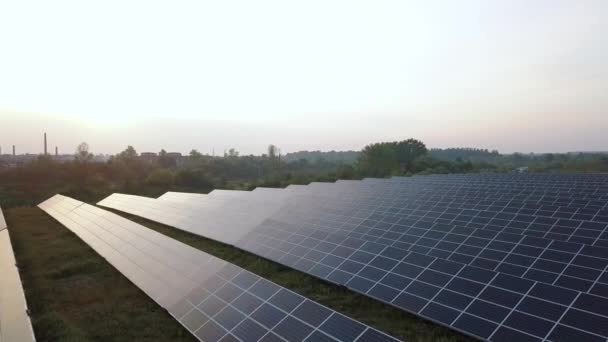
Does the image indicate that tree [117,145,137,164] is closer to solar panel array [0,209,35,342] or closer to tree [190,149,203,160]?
tree [190,149,203,160]

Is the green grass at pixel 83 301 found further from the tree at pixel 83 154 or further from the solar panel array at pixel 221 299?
the tree at pixel 83 154

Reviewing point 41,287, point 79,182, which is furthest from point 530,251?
point 79,182

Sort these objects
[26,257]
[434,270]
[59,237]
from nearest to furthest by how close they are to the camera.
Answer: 1. [434,270]
2. [26,257]
3. [59,237]

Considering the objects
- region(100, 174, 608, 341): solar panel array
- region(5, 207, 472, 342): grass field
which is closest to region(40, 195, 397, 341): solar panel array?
region(5, 207, 472, 342): grass field

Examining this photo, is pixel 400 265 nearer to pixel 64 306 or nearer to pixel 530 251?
pixel 530 251

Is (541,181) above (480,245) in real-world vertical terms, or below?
above
